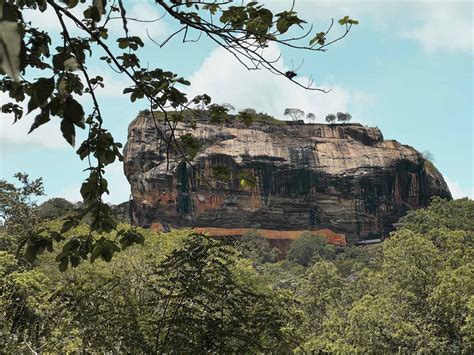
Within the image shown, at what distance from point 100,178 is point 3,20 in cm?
153

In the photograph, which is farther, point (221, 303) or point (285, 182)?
point (285, 182)

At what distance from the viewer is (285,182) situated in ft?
188

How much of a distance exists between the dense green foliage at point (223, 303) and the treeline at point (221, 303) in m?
0.02

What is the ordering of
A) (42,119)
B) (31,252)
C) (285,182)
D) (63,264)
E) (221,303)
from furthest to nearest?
(285,182), (221,303), (63,264), (31,252), (42,119)

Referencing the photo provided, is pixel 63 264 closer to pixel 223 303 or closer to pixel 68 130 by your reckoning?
pixel 68 130

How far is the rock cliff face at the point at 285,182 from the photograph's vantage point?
5609cm

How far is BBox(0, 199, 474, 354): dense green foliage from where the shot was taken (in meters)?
5.96

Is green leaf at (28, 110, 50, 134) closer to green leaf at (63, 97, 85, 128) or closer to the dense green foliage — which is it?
green leaf at (63, 97, 85, 128)

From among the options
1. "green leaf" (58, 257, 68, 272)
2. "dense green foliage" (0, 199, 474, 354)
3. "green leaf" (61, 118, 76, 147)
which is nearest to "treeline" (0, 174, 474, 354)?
"dense green foliage" (0, 199, 474, 354)

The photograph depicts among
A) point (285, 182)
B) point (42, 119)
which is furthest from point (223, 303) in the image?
point (285, 182)

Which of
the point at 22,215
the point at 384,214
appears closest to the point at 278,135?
the point at 384,214

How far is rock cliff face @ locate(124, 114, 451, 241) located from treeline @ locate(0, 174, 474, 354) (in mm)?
33806

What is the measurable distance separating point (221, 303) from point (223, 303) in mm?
141

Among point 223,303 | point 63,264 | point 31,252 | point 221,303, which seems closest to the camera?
point 31,252
